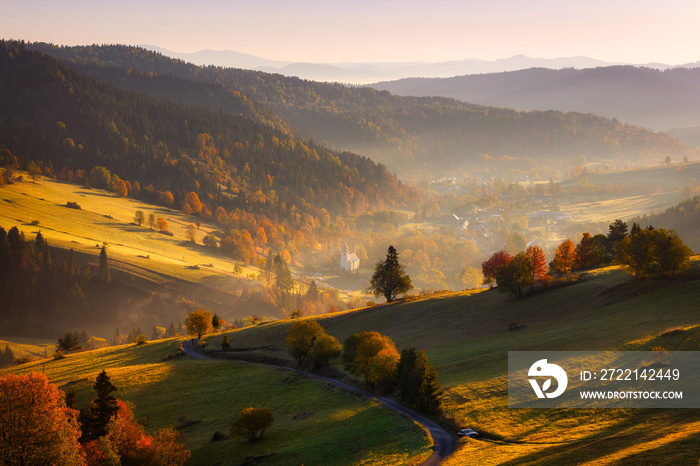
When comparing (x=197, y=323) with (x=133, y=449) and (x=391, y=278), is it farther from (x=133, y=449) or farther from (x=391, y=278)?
(x=133, y=449)

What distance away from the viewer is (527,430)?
145 ft

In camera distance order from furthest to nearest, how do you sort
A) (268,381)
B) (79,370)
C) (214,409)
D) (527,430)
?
1. (79,370)
2. (268,381)
3. (214,409)
4. (527,430)

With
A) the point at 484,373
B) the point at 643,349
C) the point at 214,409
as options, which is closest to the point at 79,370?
the point at 214,409

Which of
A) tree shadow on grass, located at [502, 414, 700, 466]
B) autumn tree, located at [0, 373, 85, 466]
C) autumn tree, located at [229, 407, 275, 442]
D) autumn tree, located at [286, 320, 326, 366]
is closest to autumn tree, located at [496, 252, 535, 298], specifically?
autumn tree, located at [286, 320, 326, 366]

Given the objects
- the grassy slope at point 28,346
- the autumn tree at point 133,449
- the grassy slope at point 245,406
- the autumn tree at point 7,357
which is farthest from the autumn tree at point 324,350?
the autumn tree at point 7,357

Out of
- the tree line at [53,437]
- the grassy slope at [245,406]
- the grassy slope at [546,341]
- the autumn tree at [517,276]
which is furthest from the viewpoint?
the autumn tree at [517,276]

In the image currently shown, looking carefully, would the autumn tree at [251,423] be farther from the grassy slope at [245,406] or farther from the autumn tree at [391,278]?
the autumn tree at [391,278]

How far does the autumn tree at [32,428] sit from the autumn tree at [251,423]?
16.6 m

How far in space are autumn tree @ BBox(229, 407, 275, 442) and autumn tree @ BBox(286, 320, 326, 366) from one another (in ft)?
92.2

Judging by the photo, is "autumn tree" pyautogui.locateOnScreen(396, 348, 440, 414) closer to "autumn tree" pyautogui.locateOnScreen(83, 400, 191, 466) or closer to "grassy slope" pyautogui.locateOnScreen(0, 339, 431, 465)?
"grassy slope" pyautogui.locateOnScreen(0, 339, 431, 465)

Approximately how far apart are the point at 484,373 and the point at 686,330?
22676 mm

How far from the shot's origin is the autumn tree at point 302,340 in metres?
86.8

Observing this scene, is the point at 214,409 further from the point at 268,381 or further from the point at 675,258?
the point at 675,258

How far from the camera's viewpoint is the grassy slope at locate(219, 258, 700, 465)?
3653cm
